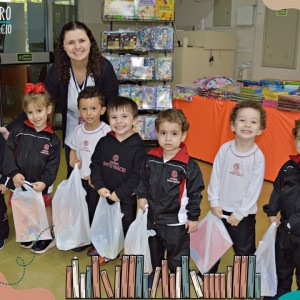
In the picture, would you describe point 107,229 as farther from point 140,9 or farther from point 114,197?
point 140,9

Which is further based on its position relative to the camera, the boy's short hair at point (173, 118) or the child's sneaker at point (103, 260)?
the child's sneaker at point (103, 260)

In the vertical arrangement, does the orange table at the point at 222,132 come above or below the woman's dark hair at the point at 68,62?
below

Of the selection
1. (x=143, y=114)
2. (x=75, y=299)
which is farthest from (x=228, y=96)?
(x=75, y=299)

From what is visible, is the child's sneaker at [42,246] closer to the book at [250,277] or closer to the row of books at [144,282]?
the row of books at [144,282]

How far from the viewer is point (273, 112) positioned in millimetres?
3627

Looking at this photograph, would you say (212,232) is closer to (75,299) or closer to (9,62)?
(75,299)

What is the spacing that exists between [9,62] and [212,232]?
4.11 metres

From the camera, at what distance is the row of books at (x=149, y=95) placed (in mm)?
4609

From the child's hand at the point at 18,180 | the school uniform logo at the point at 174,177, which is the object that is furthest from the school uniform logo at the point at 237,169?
the child's hand at the point at 18,180

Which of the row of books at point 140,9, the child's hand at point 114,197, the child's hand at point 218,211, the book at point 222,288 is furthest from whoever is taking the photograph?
the row of books at point 140,9

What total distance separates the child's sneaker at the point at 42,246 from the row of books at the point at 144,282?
878 mm

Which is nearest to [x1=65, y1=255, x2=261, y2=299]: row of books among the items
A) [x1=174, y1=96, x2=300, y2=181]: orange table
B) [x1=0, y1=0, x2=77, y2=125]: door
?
[x1=174, y1=96, x2=300, y2=181]: orange table

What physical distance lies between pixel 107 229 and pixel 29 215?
0.50 metres

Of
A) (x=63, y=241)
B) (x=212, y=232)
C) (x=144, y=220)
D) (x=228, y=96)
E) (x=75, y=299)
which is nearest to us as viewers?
(x=75, y=299)
